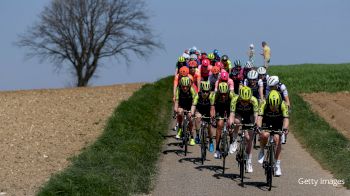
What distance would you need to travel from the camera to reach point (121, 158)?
60.8ft

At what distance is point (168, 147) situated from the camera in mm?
22188

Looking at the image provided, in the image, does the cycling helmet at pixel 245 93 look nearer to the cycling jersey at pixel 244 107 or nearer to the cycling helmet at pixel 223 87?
the cycling jersey at pixel 244 107

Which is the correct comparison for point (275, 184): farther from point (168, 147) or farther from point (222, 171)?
point (168, 147)

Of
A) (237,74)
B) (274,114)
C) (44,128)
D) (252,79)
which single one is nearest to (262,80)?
(237,74)

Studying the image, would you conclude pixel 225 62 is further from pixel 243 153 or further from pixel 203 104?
pixel 243 153

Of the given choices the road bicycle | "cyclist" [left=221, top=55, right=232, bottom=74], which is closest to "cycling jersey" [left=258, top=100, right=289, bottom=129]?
the road bicycle

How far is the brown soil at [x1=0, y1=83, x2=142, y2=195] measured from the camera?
16.9 meters

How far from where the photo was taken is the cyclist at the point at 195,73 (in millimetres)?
22859

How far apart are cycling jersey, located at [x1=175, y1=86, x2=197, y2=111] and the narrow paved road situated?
1.23m

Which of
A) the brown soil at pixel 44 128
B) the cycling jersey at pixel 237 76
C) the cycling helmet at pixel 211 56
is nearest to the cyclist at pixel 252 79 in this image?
the cycling jersey at pixel 237 76

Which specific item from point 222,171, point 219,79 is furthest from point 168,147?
point 222,171

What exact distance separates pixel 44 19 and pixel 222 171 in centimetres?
5777

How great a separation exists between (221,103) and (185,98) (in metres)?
1.78

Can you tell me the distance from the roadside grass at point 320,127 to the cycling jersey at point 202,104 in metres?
2.94
